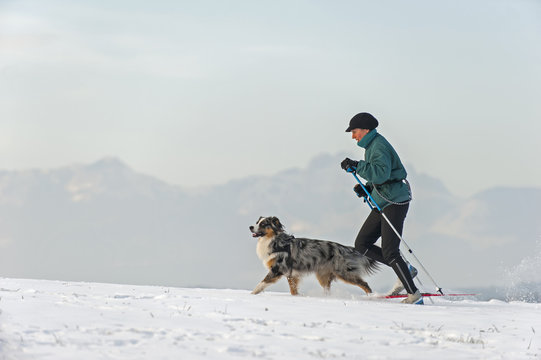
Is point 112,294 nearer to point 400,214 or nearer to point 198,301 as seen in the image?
point 198,301

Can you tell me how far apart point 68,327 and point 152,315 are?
0.88m

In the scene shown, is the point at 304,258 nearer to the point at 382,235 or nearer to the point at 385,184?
the point at 382,235

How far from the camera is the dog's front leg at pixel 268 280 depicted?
8.73 m

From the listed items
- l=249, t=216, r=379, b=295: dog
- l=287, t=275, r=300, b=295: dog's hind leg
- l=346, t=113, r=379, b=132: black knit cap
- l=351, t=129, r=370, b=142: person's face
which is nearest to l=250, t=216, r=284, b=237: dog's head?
l=249, t=216, r=379, b=295: dog

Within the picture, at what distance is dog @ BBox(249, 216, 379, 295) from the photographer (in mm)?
8859

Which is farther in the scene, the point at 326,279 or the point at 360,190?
the point at 326,279

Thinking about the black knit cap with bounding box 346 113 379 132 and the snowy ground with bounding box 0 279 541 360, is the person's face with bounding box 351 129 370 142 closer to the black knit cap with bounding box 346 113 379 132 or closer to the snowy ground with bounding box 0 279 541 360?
the black knit cap with bounding box 346 113 379 132

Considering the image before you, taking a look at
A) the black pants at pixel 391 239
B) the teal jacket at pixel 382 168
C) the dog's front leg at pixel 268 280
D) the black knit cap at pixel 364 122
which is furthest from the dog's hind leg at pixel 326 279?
the black knit cap at pixel 364 122

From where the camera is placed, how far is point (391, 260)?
8.23 m

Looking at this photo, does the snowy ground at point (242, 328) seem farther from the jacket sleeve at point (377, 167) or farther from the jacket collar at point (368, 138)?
the jacket collar at point (368, 138)

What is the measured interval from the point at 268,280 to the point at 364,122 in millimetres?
2596

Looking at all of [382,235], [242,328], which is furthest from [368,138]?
[242,328]

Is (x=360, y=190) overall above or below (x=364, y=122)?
below

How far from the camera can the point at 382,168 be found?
7984 millimetres
